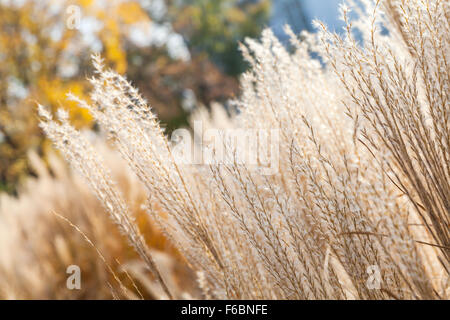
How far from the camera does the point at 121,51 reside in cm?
1223

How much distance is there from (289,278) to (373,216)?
34 centimetres

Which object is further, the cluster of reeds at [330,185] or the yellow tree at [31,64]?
the yellow tree at [31,64]

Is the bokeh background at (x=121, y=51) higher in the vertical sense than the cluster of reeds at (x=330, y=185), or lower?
higher

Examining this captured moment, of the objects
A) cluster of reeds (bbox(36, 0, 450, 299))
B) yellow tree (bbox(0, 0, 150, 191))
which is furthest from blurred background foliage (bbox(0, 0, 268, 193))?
cluster of reeds (bbox(36, 0, 450, 299))

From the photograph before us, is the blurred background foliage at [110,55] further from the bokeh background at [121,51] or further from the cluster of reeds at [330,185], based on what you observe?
the cluster of reeds at [330,185]

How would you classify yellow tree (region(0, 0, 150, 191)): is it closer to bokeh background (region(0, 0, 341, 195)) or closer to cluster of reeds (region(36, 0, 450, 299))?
bokeh background (region(0, 0, 341, 195))

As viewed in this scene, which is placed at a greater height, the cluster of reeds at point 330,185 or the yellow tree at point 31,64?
the yellow tree at point 31,64

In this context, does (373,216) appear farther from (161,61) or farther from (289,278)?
(161,61)

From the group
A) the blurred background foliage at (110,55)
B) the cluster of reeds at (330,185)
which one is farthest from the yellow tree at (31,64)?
the cluster of reeds at (330,185)

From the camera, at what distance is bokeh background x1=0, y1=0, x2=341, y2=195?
32.5 ft

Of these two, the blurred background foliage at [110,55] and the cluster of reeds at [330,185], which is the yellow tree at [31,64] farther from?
the cluster of reeds at [330,185]

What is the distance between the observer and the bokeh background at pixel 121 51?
390 inches

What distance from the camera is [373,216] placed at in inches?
48.9
